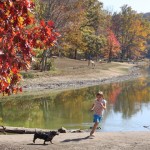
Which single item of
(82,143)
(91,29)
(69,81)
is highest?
(91,29)

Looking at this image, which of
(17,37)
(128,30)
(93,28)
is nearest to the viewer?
(17,37)

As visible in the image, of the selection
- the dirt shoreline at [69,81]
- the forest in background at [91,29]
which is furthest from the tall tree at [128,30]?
the dirt shoreline at [69,81]

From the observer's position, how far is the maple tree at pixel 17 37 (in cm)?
670

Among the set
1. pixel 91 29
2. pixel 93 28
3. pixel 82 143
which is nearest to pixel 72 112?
pixel 82 143

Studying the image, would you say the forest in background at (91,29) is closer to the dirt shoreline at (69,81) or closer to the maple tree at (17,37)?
the dirt shoreline at (69,81)

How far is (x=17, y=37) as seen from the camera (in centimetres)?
709

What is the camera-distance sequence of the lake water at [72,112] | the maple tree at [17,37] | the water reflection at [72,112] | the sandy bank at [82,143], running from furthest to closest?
1. the water reflection at [72,112]
2. the lake water at [72,112]
3. the sandy bank at [82,143]
4. the maple tree at [17,37]

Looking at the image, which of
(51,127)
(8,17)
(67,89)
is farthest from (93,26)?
(8,17)

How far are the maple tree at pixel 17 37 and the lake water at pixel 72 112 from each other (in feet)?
38.8

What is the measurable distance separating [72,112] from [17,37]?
67.2 feet

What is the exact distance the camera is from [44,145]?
525 inches

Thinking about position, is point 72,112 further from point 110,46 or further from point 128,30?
point 128,30

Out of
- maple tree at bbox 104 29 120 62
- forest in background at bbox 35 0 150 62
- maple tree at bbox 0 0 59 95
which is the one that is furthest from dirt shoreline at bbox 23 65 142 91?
maple tree at bbox 0 0 59 95

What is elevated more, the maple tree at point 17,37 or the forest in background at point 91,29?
the forest in background at point 91,29
